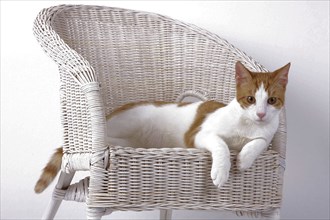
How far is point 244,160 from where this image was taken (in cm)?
138

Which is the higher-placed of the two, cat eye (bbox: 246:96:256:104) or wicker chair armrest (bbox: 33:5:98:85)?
wicker chair armrest (bbox: 33:5:98:85)

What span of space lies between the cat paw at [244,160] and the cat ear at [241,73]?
0.67 feet

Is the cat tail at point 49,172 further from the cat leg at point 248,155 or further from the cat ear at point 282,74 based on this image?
the cat ear at point 282,74

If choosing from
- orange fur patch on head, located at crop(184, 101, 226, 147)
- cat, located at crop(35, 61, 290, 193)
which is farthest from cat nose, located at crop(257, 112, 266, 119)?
orange fur patch on head, located at crop(184, 101, 226, 147)

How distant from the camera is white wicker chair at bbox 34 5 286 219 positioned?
1357 mm

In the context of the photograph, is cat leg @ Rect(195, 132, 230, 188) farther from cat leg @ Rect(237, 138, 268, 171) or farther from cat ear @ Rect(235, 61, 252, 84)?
cat ear @ Rect(235, 61, 252, 84)

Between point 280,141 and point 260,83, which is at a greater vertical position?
point 260,83

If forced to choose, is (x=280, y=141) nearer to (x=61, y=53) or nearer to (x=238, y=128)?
(x=238, y=128)

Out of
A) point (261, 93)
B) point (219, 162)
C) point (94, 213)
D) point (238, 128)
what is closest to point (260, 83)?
point (261, 93)

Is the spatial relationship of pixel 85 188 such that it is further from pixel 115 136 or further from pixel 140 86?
pixel 140 86

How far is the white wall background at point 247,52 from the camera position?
7.06 ft

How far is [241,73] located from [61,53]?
478 millimetres

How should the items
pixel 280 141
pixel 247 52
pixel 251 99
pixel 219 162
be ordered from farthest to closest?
pixel 247 52 < pixel 280 141 < pixel 251 99 < pixel 219 162

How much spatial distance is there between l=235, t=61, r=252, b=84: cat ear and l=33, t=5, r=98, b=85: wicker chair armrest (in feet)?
1.20
